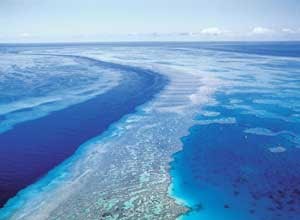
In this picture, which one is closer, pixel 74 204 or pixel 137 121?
pixel 74 204

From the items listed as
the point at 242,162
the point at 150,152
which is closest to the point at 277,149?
the point at 242,162

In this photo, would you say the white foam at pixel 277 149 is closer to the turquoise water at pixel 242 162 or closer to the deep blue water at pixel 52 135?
the turquoise water at pixel 242 162

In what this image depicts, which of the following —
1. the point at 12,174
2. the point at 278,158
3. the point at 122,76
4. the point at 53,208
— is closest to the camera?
the point at 53,208

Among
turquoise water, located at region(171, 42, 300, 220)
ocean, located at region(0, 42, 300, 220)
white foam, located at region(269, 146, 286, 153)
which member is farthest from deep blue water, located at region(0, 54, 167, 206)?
white foam, located at region(269, 146, 286, 153)

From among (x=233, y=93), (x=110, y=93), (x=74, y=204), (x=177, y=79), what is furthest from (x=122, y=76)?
(x=74, y=204)

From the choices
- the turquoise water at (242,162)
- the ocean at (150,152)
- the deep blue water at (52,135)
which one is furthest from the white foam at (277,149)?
the deep blue water at (52,135)

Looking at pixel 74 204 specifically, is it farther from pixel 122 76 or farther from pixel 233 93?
pixel 122 76

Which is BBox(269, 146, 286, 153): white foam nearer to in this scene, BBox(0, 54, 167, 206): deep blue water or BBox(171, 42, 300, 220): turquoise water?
BBox(171, 42, 300, 220): turquoise water

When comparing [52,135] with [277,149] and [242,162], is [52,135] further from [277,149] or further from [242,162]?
[277,149]
